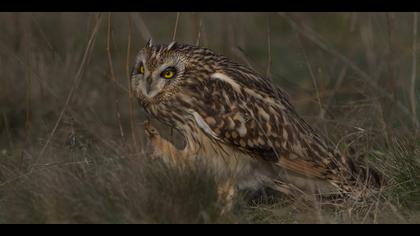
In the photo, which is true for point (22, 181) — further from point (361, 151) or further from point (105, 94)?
point (105, 94)

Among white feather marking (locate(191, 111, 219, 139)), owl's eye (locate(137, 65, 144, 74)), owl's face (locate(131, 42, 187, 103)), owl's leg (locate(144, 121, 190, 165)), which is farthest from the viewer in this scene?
owl's eye (locate(137, 65, 144, 74))

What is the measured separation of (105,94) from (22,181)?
12.8ft

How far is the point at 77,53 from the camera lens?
8.79 m

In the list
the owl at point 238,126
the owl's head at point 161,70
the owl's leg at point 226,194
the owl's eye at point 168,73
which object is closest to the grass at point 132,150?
the owl's leg at point 226,194

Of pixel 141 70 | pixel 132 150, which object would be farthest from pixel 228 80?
pixel 132 150

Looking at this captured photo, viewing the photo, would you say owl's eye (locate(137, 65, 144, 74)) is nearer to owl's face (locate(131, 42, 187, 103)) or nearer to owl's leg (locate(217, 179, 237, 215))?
owl's face (locate(131, 42, 187, 103))

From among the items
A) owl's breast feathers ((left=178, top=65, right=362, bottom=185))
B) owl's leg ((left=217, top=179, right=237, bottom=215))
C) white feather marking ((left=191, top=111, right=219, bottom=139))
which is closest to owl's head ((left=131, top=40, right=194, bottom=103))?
owl's breast feathers ((left=178, top=65, right=362, bottom=185))

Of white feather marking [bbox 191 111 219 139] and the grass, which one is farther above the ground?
white feather marking [bbox 191 111 219 139]

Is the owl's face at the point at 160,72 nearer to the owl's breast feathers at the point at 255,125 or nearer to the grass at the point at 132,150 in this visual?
the owl's breast feathers at the point at 255,125

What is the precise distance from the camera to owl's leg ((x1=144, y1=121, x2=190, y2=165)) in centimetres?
477

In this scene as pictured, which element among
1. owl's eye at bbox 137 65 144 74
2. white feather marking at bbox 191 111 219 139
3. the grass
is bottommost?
the grass

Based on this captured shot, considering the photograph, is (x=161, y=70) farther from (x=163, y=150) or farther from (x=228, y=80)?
(x=163, y=150)
